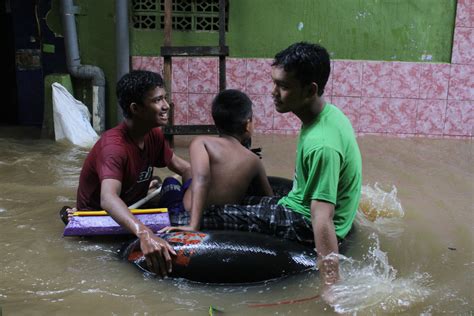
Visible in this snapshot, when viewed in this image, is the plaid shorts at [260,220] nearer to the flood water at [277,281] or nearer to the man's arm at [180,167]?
the flood water at [277,281]

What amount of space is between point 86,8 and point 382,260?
523cm

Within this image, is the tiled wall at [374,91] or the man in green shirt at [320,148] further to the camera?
the tiled wall at [374,91]

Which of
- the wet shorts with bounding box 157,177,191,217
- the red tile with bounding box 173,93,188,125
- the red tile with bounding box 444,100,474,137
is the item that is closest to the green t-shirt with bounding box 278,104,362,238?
the wet shorts with bounding box 157,177,191,217

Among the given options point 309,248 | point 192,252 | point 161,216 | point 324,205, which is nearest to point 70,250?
point 161,216

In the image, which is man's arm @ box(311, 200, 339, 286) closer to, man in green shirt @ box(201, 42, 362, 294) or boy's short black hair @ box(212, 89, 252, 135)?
man in green shirt @ box(201, 42, 362, 294)

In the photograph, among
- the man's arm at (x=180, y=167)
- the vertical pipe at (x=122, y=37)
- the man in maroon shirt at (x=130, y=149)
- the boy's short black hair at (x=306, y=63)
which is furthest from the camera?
the vertical pipe at (x=122, y=37)

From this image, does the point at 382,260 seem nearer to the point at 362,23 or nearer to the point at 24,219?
the point at 24,219

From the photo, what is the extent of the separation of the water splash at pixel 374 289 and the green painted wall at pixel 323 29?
14.0 ft

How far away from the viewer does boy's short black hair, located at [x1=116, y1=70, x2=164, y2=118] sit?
→ 11.0 feet

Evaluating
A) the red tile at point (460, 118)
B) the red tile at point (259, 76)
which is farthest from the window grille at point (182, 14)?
the red tile at point (460, 118)

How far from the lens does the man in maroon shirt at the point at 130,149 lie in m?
3.13

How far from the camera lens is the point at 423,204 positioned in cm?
455

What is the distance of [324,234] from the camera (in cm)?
236

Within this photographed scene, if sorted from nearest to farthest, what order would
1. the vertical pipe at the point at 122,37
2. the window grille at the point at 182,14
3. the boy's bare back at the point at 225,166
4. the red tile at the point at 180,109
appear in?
the boy's bare back at the point at 225,166
the vertical pipe at the point at 122,37
the window grille at the point at 182,14
the red tile at the point at 180,109
